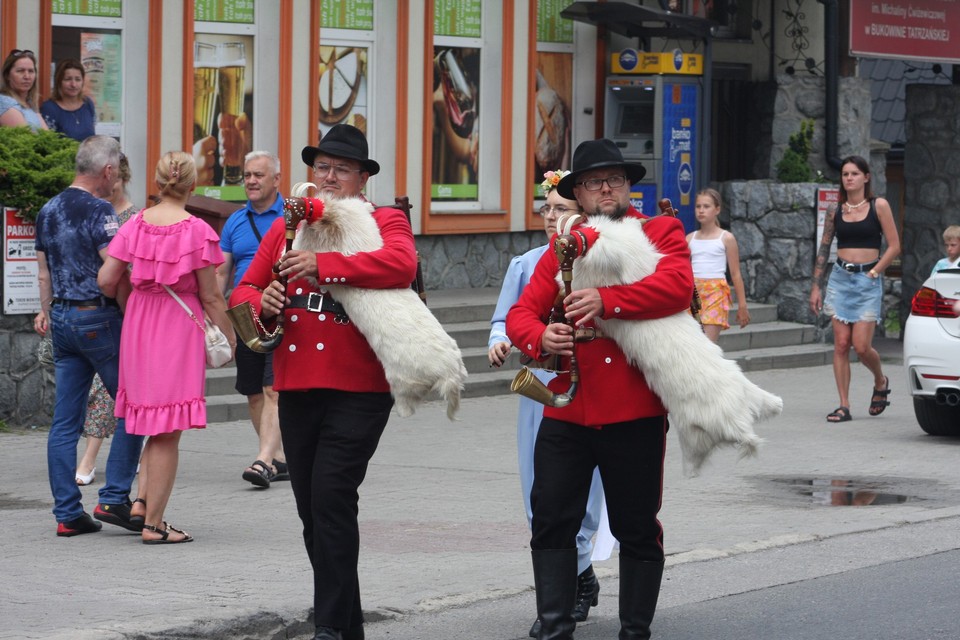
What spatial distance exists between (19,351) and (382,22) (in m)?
6.19

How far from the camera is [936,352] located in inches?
459

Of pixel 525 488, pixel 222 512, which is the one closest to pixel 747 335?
pixel 222 512

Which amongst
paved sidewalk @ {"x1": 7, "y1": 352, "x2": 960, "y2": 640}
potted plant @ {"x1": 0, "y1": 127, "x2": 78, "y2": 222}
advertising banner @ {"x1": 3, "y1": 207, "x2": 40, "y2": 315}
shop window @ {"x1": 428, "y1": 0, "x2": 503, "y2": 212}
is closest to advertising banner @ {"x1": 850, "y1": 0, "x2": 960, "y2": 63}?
shop window @ {"x1": 428, "y1": 0, "x2": 503, "y2": 212}

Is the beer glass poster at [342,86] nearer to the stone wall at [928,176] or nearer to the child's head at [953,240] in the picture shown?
the child's head at [953,240]

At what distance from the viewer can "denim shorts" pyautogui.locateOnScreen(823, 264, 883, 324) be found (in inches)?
504

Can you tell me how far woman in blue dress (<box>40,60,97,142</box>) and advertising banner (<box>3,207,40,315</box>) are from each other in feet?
6.98

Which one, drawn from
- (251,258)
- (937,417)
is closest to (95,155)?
(251,258)

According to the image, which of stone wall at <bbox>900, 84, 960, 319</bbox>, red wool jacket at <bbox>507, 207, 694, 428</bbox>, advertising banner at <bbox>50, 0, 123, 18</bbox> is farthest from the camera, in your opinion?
stone wall at <bbox>900, 84, 960, 319</bbox>

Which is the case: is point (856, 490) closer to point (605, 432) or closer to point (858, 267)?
point (858, 267)

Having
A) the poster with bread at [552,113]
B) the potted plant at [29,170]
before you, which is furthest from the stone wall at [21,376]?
the poster with bread at [552,113]

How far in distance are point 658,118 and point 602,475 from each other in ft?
40.0

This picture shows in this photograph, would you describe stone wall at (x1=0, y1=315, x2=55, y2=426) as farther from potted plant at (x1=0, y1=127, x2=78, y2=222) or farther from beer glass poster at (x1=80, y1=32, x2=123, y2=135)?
beer glass poster at (x1=80, y1=32, x2=123, y2=135)

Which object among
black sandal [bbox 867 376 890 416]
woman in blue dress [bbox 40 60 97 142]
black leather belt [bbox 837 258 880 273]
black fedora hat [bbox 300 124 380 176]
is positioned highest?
woman in blue dress [bbox 40 60 97 142]

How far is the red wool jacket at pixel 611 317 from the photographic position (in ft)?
18.9
